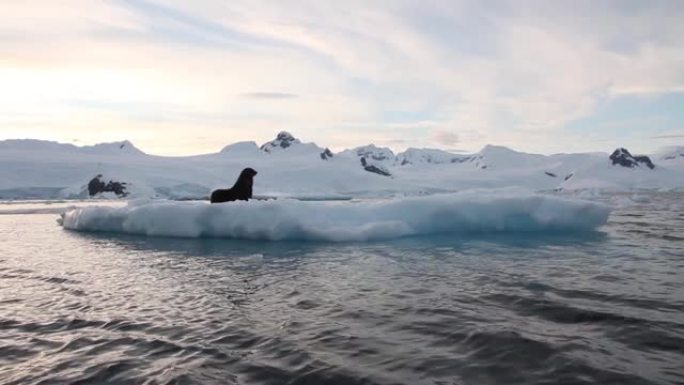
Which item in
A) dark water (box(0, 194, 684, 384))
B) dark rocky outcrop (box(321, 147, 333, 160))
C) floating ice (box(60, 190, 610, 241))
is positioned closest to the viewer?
dark water (box(0, 194, 684, 384))

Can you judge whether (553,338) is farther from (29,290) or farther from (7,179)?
(7,179)

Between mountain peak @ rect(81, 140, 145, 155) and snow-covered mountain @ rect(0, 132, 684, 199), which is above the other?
mountain peak @ rect(81, 140, 145, 155)

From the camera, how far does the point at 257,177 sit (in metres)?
96.5

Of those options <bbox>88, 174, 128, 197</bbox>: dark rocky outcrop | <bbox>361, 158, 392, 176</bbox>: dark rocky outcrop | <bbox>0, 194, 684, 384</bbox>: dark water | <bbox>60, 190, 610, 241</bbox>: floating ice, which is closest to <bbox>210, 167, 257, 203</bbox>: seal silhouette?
<bbox>60, 190, 610, 241</bbox>: floating ice

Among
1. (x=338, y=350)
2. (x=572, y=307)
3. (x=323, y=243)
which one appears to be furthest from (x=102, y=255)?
(x=572, y=307)

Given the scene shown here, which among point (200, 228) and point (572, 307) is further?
point (200, 228)

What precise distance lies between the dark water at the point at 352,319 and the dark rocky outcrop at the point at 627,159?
15693 centimetres

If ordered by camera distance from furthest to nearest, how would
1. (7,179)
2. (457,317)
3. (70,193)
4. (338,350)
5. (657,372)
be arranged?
(7,179) → (70,193) → (457,317) → (338,350) → (657,372)

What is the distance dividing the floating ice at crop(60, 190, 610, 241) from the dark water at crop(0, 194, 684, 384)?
3.62 m

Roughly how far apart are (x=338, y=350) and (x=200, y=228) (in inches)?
433

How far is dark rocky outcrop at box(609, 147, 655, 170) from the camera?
490ft

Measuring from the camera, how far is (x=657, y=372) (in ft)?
11.7

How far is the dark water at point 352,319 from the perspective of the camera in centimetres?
379

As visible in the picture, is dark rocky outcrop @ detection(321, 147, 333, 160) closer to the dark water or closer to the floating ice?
the floating ice
